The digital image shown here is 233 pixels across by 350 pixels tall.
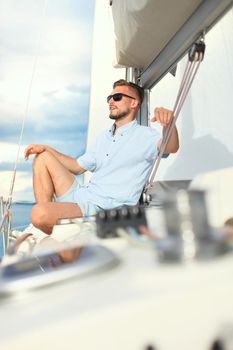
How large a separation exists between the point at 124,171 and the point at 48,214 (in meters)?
0.42

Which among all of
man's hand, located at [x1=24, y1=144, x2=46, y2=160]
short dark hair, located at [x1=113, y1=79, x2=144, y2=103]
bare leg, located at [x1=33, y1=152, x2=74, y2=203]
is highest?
short dark hair, located at [x1=113, y1=79, x2=144, y2=103]

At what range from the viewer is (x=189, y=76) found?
3.84 ft

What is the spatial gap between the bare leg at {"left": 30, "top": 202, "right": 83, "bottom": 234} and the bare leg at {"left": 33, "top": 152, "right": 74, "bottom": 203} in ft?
0.70

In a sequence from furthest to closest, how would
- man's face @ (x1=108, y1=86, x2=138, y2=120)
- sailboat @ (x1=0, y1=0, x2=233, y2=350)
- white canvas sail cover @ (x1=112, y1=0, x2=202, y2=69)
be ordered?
man's face @ (x1=108, y1=86, x2=138, y2=120) < white canvas sail cover @ (x1=112, y1=0, x2=202, y2=69) < sailboat @ (x1=0, y1=0, x2=233, y2=350)

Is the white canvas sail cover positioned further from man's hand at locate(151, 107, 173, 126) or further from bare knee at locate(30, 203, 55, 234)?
bare knee at locate(30, 203, 55, 234)

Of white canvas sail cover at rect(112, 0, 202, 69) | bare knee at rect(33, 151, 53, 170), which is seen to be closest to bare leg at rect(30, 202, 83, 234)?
bare knee at rect(33, 151, 53, 170)

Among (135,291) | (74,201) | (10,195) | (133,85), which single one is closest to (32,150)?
(74,201)

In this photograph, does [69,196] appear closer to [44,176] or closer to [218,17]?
[44,176]

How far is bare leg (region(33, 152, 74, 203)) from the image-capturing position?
1.53 metres

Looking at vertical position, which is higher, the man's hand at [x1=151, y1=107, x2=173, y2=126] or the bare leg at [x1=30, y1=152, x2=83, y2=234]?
the man's hand at [x1=151, y1=107, x2=173, y2=126]

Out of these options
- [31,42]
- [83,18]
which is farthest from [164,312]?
[83,18]

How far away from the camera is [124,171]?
1549 millimetres

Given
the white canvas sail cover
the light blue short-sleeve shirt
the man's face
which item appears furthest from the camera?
the man's face

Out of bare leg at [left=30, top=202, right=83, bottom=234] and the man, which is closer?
bare leg at [left=30, top=202, right=83, bottom=234]
